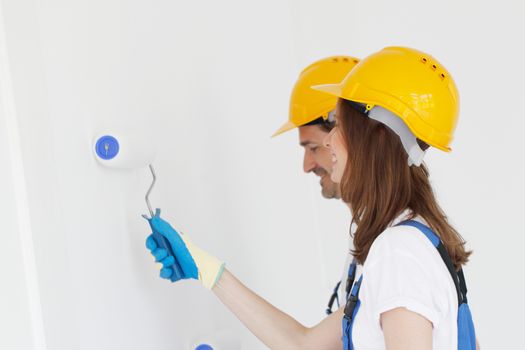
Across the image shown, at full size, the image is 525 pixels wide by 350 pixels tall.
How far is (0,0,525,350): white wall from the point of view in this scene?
4.47 feet

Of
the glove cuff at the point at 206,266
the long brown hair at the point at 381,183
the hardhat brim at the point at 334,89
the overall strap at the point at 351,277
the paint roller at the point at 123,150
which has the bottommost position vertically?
the overall strap at the point at 351,277

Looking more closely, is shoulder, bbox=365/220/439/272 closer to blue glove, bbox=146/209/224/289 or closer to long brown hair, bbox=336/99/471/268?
long brown hair, bbox=336/99/471/268

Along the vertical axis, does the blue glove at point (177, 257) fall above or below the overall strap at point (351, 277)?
above

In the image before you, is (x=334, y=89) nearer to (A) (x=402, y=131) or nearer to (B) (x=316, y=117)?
(A) (x=402, y=131)

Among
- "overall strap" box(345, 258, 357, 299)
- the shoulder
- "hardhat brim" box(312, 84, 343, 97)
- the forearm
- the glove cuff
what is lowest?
the forearm

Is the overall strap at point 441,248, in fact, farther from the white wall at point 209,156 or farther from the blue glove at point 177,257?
the white wall at point 209,156

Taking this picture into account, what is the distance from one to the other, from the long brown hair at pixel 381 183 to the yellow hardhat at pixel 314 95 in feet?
1.90

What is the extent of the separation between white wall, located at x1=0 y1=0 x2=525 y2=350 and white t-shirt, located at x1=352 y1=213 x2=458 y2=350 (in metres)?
0.57

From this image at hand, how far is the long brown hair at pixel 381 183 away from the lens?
1.49 meters

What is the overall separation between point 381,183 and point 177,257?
1.81 feet

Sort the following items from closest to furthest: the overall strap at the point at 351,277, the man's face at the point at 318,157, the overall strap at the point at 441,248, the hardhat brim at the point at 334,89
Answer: the overall strap at the point at 441,248, the hardhat brim at the point at 334,89, the overall strap at the point at 351,277, the man's face at the point at 318,157

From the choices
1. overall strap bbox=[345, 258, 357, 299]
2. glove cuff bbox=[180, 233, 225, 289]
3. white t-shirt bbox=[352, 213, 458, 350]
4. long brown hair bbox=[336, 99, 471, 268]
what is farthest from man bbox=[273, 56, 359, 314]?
white t-shirt bbox=[352, 213, 458, 350]

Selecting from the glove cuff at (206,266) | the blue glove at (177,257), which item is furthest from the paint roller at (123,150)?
the glove cuff at (206,266)

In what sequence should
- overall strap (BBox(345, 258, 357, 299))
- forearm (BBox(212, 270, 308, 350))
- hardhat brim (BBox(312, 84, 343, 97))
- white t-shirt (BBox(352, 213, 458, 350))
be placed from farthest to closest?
forearm (BBox(212, 270, 308, 350)) < overall strap (BBox(345, 258, 357, 299)) < hardhat brim (BBox(312, 84, 343, 97)) < white t-shirt (BBox(352, 213, 458, 350))
